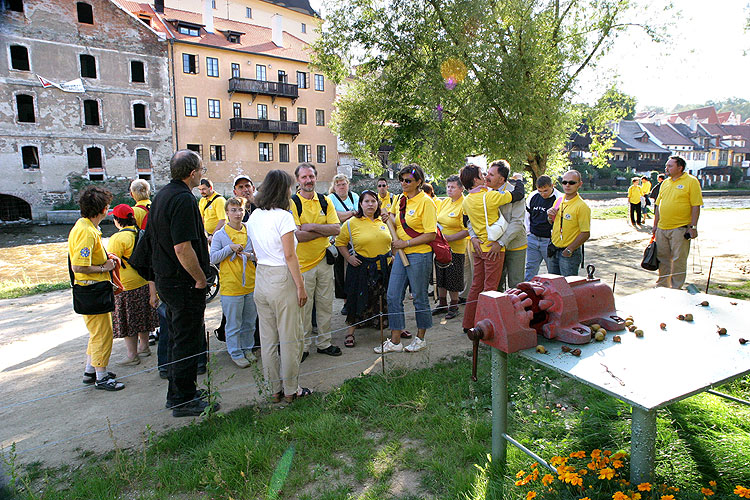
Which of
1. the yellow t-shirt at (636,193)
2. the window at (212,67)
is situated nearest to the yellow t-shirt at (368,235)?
the yellow t-shirt at (636,193)

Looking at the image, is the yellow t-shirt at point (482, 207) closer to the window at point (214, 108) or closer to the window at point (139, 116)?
the window at point (139, 116)

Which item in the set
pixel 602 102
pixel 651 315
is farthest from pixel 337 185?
pixel 602 102

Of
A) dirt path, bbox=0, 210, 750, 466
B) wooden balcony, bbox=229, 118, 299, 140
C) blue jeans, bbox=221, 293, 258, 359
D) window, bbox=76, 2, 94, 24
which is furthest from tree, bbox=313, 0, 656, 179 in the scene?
window, bbox=76, 2, 94, 24

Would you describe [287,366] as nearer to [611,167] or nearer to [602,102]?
[602,102]

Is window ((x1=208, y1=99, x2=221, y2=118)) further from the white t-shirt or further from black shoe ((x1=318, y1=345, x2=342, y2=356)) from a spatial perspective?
the white t-shirt

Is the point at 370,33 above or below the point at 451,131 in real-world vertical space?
above

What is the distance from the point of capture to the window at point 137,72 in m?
32.6

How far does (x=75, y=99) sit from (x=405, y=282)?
34093 millimetres

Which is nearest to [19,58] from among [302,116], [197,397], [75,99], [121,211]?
[75,99]

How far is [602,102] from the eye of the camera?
48.3 ft

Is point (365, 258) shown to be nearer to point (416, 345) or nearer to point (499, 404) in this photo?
point (416, 345)

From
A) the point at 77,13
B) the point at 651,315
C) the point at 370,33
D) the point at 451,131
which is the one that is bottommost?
the point at 651,315

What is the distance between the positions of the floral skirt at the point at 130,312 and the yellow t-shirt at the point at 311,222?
1.87 meters

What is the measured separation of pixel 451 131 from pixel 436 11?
3.52 m
